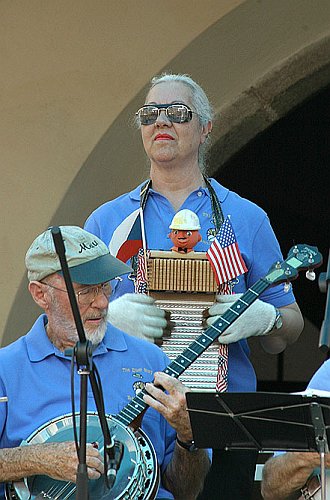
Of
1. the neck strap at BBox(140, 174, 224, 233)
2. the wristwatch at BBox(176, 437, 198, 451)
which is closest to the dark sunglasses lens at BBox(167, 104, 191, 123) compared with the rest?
the neck strap at BBox(140, 174, 224, 233)

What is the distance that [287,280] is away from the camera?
436cm

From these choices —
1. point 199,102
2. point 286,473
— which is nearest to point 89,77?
point 199,102

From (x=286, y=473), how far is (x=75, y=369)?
0.76 meters

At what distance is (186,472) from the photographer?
4.26m

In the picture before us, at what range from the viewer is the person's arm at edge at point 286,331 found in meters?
5.00

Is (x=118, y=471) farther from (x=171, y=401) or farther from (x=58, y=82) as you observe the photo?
(x=58, y=82)

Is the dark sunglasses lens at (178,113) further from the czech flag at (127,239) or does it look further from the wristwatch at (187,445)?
the wristwatch at (187,445)

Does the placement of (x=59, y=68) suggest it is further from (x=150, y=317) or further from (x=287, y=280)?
(x=287, y=280)

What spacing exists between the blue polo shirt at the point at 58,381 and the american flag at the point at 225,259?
453 millimetres

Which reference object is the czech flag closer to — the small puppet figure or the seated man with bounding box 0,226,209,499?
the small puppet figure

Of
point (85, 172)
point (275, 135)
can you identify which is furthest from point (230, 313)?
point (275, 135)

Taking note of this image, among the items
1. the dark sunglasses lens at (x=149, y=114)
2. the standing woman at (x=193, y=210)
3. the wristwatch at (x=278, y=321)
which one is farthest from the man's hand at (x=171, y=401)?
the dark sunglasses lens at (x=149, y=114)

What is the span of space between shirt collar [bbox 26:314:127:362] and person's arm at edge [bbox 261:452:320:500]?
634 mm

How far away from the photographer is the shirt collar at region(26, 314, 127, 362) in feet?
14.4
